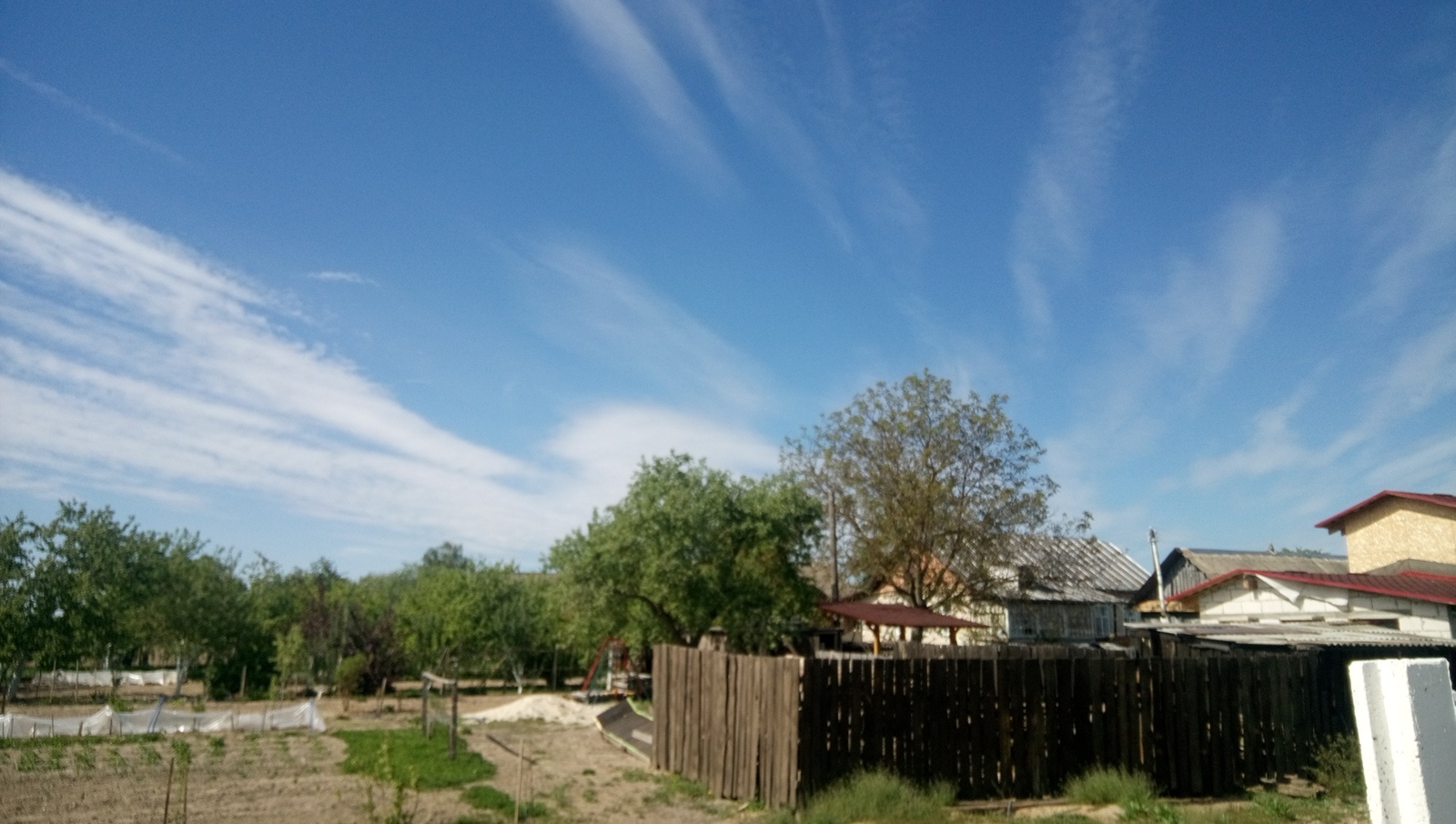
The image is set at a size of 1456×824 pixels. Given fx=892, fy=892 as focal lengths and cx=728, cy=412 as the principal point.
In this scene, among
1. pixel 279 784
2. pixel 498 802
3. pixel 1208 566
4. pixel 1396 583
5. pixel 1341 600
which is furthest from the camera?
pixel 1208 566

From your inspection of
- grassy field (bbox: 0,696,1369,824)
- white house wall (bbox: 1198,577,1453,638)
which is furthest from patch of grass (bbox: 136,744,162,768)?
white house wall (bbox: 1198,577,1453,638)

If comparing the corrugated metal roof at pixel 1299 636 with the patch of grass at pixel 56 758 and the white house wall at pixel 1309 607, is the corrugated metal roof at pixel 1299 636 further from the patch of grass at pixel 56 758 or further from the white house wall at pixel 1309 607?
the patch of grass at pixel 56 758

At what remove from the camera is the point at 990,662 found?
1141 cm

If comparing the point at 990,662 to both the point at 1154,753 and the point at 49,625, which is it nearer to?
the point at 1154,753

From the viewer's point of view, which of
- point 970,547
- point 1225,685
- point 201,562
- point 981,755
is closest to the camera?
point 981,755

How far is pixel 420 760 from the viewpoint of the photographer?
50.9ft

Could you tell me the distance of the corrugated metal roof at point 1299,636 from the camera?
15473mm

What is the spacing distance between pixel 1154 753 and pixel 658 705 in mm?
7131

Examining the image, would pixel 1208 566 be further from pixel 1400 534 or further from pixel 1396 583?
pixel 1396 583

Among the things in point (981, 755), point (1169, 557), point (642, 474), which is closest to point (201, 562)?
point (642, 474)

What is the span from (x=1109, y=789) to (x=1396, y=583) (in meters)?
16.0

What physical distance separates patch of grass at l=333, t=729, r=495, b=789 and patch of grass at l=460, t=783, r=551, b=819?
2.67 ft

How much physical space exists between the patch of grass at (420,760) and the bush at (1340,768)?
11987 mm

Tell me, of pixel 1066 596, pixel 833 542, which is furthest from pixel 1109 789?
pixel 1066 596
